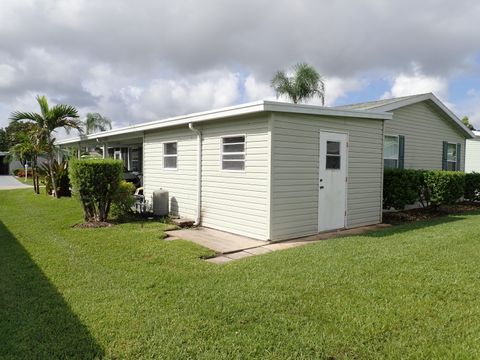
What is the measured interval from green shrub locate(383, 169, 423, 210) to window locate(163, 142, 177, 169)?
5904mm

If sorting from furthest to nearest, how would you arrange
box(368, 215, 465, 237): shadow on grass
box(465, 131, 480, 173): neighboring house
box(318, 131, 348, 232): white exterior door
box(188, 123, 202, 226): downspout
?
box(465, 131, 480, 173): neighboring house, box(188, 123, 202, 226): downspout, box(318, 131, 348, 232): white exterior door, box(368, 215, 465, 237): shadow on grass

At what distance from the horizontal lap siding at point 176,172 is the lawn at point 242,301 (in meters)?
2.87

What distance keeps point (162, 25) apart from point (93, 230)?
6496 millimetres

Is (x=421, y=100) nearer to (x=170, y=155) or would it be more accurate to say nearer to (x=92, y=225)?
(x=170, y=155)

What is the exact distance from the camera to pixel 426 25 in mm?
11805

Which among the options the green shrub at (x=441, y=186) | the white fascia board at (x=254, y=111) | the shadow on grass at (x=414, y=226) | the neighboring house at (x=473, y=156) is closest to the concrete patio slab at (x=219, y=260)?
the white fascia board at (x=254, y=111)

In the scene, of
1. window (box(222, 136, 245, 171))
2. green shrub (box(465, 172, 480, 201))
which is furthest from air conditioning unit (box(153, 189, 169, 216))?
green shrub (box(465, 172, 480, 201))

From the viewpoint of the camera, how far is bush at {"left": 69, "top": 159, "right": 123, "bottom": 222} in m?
9.14

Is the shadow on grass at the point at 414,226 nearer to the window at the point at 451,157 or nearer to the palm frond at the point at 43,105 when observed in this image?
the window at the point at 451,157

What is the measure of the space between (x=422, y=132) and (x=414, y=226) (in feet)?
16.2

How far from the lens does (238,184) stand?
8.00 m

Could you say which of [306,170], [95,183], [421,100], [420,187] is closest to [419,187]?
[420,187]

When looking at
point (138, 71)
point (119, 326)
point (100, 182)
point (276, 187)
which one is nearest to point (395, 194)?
point (276, 187)

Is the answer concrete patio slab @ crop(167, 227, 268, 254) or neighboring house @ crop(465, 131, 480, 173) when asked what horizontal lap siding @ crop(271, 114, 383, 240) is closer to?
concrete patio slab @ crop(167, 227, 268, 254)
